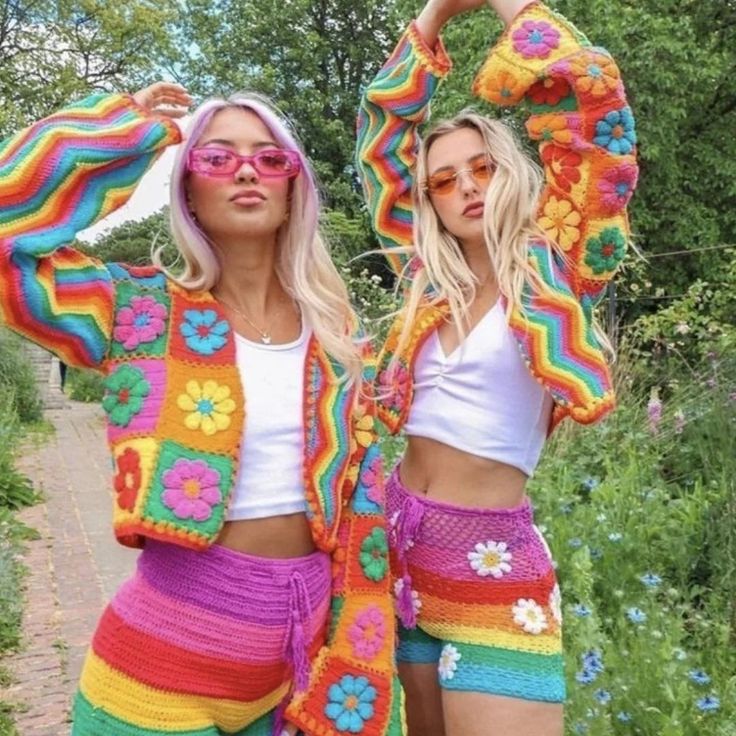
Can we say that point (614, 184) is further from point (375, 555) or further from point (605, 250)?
point (375, 555)

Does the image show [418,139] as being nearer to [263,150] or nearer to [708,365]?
[263,150]

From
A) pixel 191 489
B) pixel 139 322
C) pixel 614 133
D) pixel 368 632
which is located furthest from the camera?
pixel 614 133

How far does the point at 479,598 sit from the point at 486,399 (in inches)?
18.2

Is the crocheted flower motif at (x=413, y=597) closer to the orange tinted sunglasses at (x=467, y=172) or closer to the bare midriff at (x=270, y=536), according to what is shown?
the bare midriff at (x=270, y=536)

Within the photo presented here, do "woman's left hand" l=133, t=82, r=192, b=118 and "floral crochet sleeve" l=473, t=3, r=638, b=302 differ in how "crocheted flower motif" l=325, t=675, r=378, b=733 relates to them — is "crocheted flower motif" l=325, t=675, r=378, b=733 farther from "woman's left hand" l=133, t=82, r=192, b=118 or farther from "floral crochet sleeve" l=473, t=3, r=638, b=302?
"woman's left hand" l=133, t=82, r=192, b=118

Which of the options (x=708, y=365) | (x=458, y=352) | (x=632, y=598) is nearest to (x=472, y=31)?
(x=708, y=365)

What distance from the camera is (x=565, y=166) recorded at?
2.42 m

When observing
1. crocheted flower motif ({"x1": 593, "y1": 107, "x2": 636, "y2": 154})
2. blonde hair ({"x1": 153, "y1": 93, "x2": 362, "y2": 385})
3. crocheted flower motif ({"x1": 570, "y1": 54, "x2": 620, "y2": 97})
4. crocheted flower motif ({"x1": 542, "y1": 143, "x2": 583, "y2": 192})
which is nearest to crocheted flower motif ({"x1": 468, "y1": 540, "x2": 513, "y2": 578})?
blonde hair ({"x1": 153, "y1": 93, "x2": 362, "y2": 385})

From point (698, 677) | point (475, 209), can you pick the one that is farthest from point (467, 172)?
point (698, 677)

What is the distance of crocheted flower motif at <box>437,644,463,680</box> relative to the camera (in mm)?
2217

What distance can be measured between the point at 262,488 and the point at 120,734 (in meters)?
0.53

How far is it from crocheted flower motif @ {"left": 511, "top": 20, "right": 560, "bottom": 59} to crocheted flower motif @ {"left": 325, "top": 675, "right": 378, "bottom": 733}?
1.56 metres

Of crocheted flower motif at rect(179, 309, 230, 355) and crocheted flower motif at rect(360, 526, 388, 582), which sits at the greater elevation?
crocheted flower motif at rect(179, 309, 230, 355)

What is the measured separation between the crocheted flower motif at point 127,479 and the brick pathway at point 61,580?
2.34m
